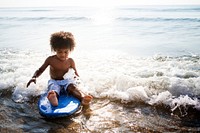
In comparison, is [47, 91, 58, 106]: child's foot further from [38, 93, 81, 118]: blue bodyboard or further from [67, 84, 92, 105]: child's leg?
[67, 84, 92, 105]: child's leg

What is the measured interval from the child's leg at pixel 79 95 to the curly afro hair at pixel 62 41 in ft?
2.42

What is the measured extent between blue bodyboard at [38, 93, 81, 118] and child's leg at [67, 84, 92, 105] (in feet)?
0.22

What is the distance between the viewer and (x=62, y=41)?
4625 millimetres

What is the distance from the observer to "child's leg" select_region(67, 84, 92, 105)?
4305 millimetres

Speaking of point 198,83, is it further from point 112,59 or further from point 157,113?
point 112,59

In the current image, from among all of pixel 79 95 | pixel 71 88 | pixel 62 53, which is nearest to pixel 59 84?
pixel 71 88

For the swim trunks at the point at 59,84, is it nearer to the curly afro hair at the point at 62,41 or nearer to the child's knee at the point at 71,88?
the child's knee at the point at 71,88

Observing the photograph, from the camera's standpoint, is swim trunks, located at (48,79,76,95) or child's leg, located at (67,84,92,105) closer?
child's leg, located at (67,84,92,105)

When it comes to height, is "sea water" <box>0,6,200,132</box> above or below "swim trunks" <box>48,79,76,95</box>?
below

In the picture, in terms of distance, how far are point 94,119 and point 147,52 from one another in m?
5.73

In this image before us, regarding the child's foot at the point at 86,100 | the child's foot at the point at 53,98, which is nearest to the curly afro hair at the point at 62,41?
the child's foot at the point at 53,98

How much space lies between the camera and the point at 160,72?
6449mm

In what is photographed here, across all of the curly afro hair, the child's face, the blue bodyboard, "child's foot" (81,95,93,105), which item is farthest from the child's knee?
the curly afro hair

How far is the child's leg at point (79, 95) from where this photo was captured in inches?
169
